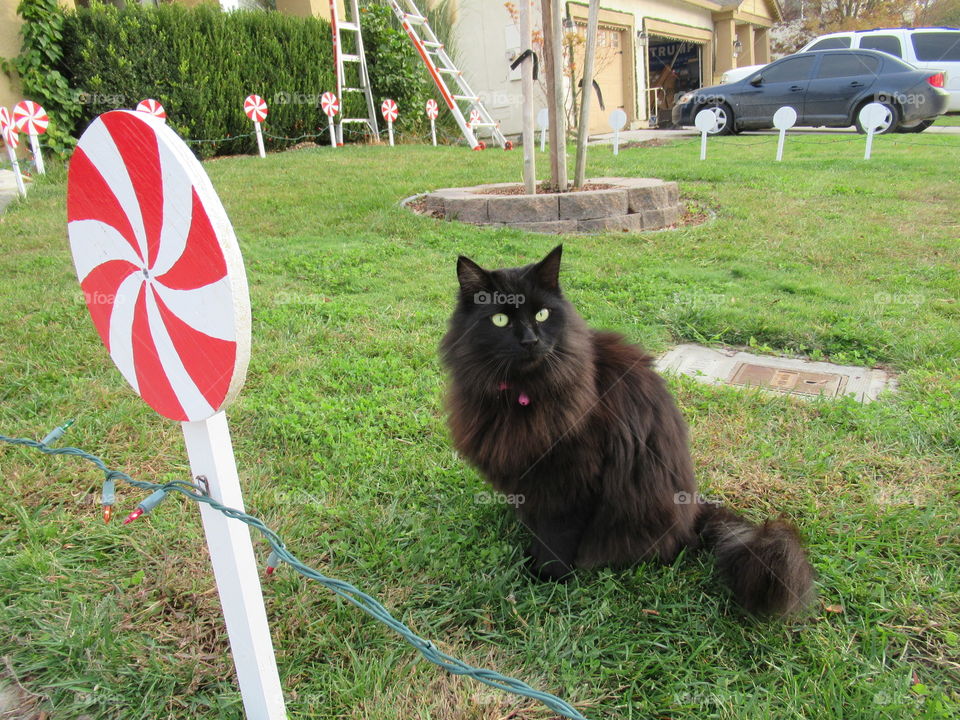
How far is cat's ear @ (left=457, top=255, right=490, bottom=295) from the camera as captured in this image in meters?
1.81

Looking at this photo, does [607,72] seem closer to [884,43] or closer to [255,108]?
[884,43]

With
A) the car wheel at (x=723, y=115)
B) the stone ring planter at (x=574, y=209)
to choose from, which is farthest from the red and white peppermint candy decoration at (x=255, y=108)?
the car wheel at (x=723, y=115)

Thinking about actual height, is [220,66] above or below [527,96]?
above

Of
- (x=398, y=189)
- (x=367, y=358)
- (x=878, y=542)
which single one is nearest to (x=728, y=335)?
(x=878, y=542)

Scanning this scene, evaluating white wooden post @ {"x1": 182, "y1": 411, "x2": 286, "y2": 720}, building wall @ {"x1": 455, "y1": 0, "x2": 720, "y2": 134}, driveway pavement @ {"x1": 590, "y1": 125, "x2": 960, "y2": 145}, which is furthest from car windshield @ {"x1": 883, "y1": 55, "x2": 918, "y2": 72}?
white wooden post @ {"x1": 182, "y1": 411, "x2": 286, "y2": 720}

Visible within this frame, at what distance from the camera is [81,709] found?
1.52 metres

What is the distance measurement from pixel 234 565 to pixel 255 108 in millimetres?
8819

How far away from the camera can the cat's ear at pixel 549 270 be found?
72.7 inches

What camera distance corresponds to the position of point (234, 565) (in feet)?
4.03

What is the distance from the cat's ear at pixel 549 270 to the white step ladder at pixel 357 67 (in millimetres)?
9484

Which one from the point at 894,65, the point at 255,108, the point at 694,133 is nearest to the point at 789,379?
the point at 255,108

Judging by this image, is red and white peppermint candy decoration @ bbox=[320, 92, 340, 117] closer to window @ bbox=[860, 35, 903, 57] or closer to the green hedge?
the green hedge

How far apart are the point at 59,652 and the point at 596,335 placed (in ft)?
5.92

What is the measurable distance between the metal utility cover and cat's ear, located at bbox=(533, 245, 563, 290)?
1.60 metres
